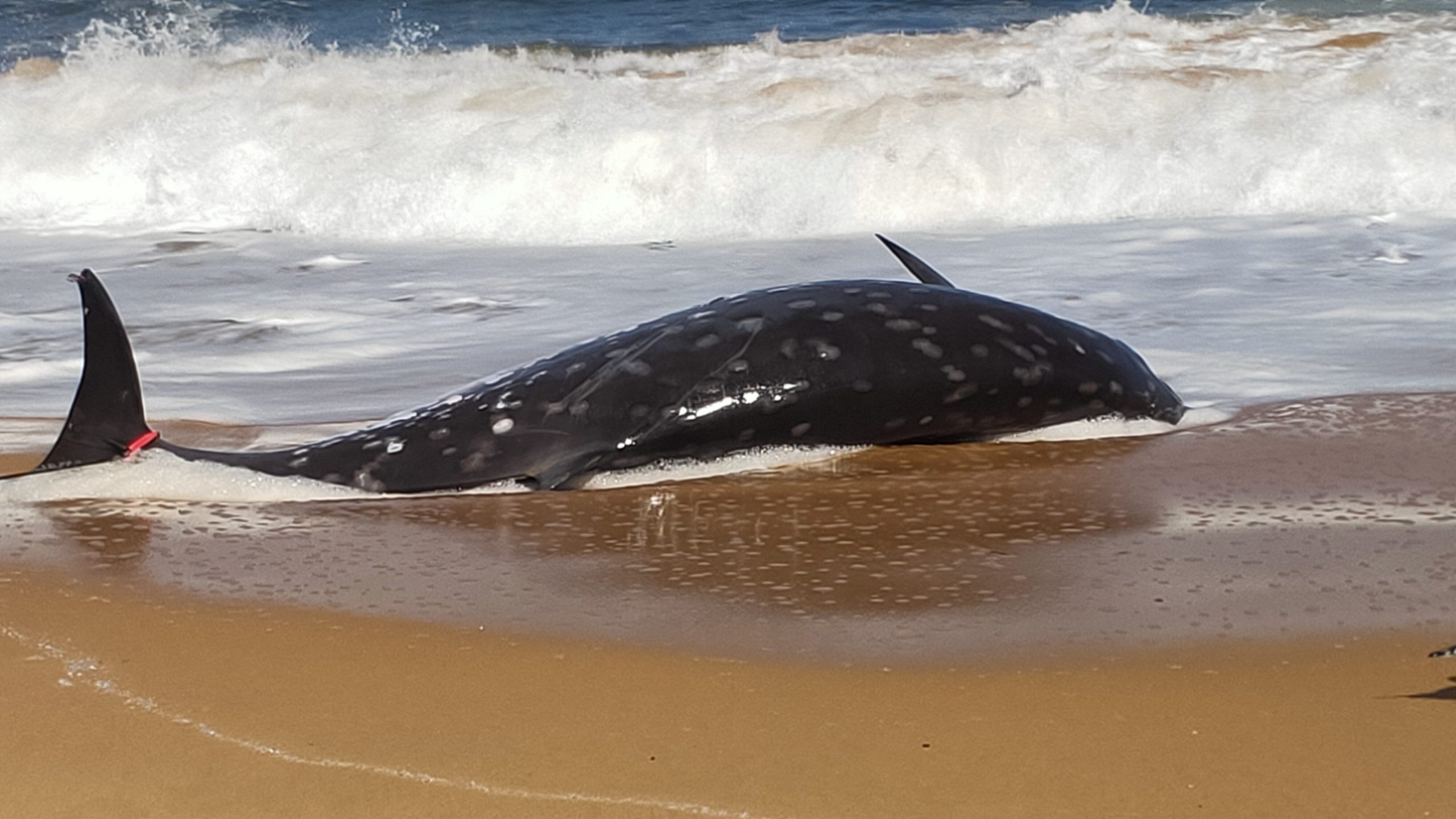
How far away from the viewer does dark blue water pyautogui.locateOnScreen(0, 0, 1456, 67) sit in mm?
18531

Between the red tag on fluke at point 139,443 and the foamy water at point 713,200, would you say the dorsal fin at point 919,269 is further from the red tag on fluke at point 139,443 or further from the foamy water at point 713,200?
the red tag on fluke at point 139,443

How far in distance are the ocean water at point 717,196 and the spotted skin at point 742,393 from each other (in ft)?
2.86

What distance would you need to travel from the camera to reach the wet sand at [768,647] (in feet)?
7.79

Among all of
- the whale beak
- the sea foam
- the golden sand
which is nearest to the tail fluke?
the golden sand

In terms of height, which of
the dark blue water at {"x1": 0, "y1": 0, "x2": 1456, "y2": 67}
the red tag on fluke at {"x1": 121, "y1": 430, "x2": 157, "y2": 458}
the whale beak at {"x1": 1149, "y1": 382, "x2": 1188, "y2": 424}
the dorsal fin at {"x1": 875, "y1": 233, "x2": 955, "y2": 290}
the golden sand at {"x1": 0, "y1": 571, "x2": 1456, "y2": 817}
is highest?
the dark blue water at {"x1": 0, "y1": 0, "x2": 1456, "y2": 67}

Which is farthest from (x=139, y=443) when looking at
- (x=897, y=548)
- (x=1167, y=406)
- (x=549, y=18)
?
(x=549, y=18)

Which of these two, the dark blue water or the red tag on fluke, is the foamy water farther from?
the dark blue water

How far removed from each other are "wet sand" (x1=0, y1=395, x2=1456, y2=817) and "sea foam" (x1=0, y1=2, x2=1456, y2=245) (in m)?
6.24

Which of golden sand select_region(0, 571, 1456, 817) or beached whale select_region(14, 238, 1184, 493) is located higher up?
beached whale select_region(14, 238, 1184, 493)

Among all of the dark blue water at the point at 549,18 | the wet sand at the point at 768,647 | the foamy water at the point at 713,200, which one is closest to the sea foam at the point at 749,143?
the foamy water at the point at 713,200

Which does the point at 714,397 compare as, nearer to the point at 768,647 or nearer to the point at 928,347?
the point at 928,347

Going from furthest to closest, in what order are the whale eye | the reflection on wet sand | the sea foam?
the sea foam < the whale eye < the reflection on wet sand

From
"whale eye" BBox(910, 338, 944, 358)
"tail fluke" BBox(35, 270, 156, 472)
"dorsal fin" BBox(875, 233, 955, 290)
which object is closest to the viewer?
"tail fluke" BBox(35, 270, 156, 472)

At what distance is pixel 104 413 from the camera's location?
13.3 ft
